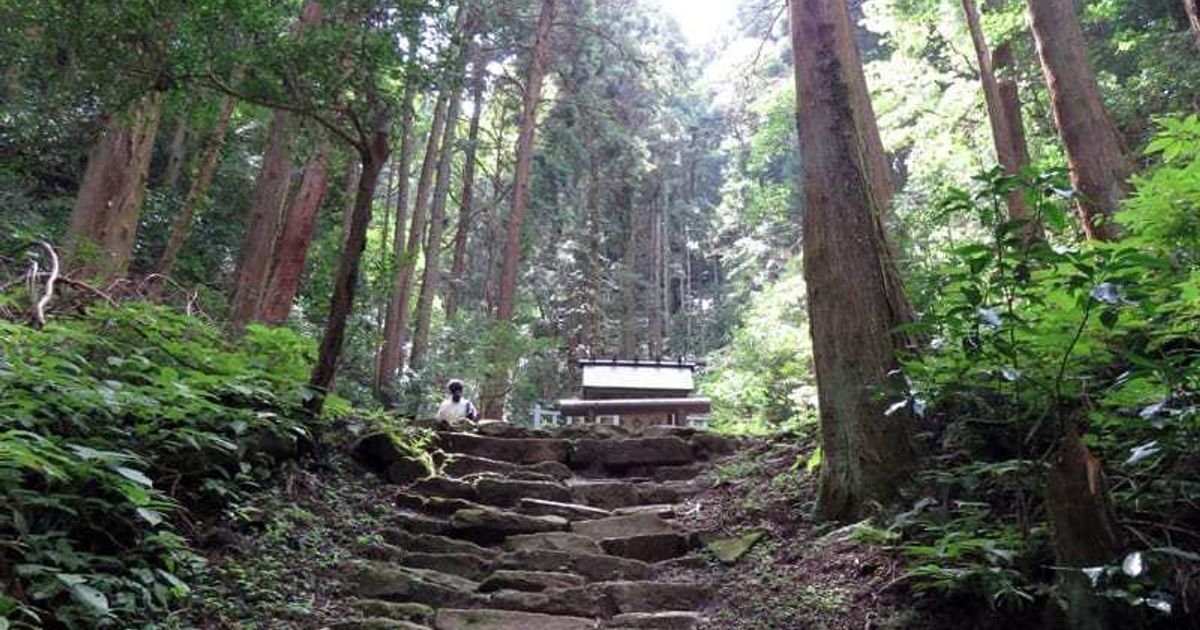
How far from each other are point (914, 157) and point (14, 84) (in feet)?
42.4

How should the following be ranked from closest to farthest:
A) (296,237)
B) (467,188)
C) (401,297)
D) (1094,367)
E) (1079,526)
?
(1079,526)
(1094,367)
(296,237)
(401,297)
(467,188)

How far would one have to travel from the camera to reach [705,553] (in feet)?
18.2

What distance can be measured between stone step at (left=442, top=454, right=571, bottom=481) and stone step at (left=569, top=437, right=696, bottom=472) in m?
0.38

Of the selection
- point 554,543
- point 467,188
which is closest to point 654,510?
point 554,543

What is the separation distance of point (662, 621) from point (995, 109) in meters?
8.69

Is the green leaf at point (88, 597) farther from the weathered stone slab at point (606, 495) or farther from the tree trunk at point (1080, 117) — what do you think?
the tree trunk at point (1080, 117)

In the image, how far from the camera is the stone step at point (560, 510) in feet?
21.2

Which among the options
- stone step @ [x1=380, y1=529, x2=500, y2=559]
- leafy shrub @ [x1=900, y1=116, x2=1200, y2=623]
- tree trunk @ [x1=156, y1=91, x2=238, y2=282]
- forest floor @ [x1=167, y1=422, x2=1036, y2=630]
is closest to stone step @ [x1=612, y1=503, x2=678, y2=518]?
forest floor @ [x1=167, y1=422, x2=1036, y2=630]

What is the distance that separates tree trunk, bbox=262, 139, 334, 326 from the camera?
9672 mm

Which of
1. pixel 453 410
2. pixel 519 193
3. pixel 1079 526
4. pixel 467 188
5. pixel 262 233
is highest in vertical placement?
pixel 467 188

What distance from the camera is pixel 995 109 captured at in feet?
34.7

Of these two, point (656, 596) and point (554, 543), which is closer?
point (656, 596)

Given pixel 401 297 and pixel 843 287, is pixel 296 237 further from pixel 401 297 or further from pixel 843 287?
pixel 843 287

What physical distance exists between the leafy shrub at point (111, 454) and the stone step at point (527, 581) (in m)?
1.62
